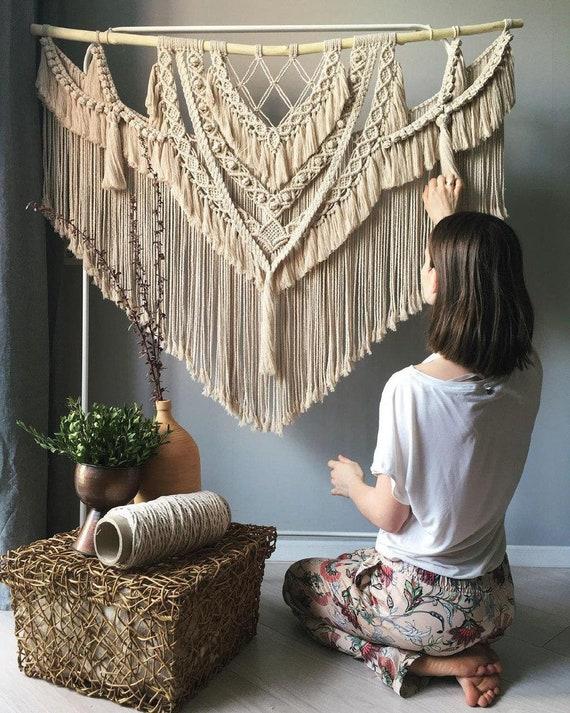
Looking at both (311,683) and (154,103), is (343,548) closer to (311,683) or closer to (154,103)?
(311,683)

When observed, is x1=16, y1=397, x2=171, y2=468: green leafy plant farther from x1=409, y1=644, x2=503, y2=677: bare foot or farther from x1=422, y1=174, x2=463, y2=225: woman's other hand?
x1=422, y1=174, x2=463, y2=225: woman's other hand

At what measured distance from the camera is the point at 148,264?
1.65 metres

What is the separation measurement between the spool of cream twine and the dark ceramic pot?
0.19 feet

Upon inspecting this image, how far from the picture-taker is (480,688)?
1.21 metres

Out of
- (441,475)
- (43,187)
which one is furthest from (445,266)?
(43,187)

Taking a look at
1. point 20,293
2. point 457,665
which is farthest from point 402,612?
point 20,293

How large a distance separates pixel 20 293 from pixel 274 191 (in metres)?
0.60

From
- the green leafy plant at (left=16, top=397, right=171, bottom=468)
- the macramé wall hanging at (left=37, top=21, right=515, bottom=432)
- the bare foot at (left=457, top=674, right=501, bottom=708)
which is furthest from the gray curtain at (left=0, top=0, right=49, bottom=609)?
the bare foot at (left=457, top=674, right=501, bottom=708)

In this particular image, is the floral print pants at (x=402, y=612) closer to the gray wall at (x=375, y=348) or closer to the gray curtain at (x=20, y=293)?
the gray wall at (x=375, y=348)

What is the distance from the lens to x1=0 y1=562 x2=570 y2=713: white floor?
1163 millimetres

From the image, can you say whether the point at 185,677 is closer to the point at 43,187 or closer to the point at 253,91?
the point at 43,187

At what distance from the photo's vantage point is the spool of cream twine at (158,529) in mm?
1114

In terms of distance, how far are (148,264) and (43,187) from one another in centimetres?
30

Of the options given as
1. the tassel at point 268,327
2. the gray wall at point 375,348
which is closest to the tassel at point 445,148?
the gray wall at point 375,348
